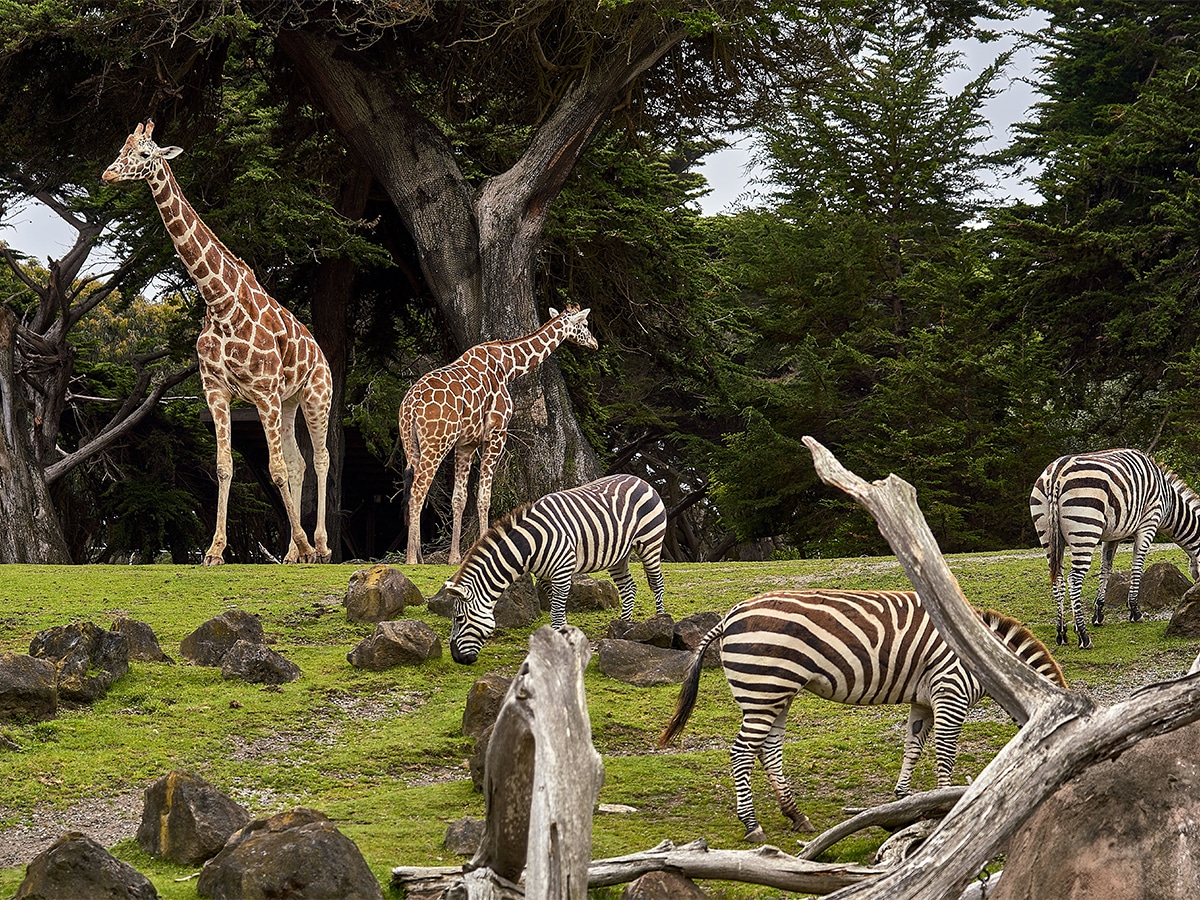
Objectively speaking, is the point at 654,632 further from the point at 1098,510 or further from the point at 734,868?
the point at 734,868

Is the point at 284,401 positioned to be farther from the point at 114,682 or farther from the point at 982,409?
the point at 982,409

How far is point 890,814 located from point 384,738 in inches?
161

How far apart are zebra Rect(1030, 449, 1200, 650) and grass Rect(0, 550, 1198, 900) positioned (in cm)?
52

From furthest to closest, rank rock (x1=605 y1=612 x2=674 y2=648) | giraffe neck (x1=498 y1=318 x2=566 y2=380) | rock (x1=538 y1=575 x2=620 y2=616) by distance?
1. giraffe neck (x1=498 y1=318 x2=566 y2=380)
2. rock (x1=538 y1=575 x2=620 y2=616)
3. rock (x1=605 y1=612 x2=674 y2=648)

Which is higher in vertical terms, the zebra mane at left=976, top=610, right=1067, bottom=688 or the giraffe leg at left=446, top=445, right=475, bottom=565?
the giraffe leg at left=446, top=445, right=475, bottom=565

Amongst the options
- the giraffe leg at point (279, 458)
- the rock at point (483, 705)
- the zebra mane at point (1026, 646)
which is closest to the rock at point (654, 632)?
the rock at point (483, 705)

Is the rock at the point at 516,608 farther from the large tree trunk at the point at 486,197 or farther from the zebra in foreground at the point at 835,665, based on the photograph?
the large tree trunk at the point at 486,197

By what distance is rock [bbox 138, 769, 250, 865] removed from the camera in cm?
651

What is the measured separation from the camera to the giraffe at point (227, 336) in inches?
581

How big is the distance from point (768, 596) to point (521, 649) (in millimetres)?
4836

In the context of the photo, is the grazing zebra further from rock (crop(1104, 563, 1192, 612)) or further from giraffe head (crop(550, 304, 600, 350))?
giraffe head (crop(550, 304, 600, 350))

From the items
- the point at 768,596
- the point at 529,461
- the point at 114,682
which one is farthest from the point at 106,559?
the point at 768,596

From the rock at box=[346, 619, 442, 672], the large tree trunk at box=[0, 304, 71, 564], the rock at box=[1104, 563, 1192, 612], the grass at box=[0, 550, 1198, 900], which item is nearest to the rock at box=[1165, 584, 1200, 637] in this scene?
the grass at box=[0, 550, 1198, 900]

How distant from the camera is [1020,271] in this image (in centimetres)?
2197
